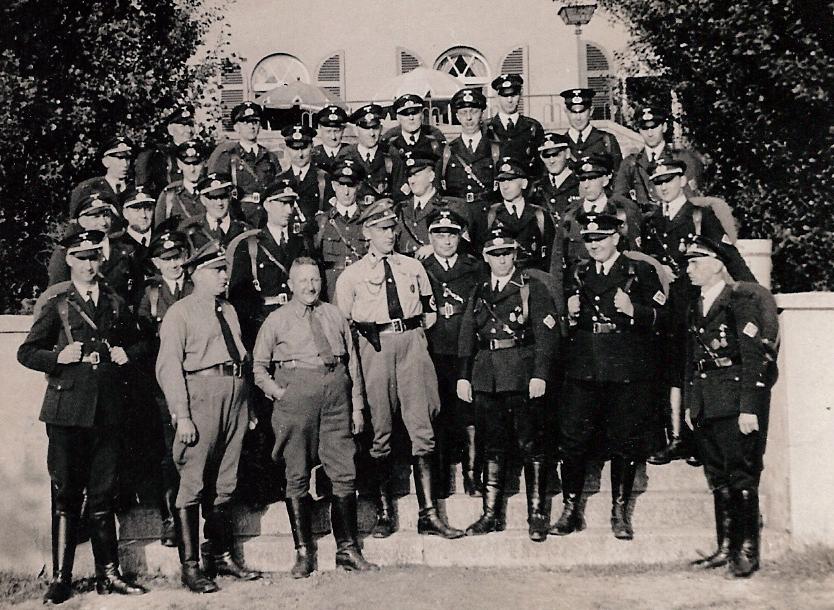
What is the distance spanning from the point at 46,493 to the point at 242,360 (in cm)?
165

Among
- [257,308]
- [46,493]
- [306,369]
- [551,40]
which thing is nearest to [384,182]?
[257,308]

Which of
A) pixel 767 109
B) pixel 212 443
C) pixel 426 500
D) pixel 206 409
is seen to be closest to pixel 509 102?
pixel 767 109

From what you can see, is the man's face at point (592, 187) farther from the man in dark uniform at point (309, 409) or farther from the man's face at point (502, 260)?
the man in dark uniform at point (309, 409)

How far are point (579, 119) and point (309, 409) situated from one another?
386 cm

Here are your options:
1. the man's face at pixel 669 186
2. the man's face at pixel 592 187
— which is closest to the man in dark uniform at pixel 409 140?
the man's face at pixel 592 187

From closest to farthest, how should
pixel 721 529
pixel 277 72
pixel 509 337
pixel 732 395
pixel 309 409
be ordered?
1. pixel 732 395
2. pixel 721 529
3. pixel 309 409
4. pixel 509 337
5. pixel 277 72

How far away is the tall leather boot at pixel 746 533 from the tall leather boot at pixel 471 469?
1.74 metres

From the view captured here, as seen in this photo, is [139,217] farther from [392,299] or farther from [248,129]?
[392,299]

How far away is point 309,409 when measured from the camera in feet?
20.1

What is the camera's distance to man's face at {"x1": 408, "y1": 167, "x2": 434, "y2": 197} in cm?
745

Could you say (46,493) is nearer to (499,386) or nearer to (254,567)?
(254,567)

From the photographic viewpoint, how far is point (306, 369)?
619cm

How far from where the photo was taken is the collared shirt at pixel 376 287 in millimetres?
6591

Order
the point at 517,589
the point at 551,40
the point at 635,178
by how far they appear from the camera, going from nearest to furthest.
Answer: the point at 517,589 → the point at 635,178 → the point at 551,40
